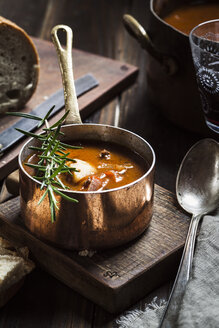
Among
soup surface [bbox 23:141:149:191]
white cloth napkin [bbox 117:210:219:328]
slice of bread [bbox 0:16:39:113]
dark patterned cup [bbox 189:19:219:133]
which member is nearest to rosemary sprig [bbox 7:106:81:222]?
soup surface [bbox 23:141:149:191]

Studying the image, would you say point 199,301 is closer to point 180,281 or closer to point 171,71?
point 180,281

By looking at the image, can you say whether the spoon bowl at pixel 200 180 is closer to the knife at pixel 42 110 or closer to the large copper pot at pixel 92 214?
the large copper pot at pixel 92 214

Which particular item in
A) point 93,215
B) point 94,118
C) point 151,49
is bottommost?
point 94,118

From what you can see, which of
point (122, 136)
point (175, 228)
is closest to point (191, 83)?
point (122, 136)

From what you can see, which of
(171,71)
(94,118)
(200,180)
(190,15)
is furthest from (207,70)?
(94,118)

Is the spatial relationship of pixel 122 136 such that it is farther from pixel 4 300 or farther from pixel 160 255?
pixel 4 300

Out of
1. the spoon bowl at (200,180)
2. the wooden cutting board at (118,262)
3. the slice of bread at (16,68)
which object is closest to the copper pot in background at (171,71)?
the spoon bowl at (200,180)
